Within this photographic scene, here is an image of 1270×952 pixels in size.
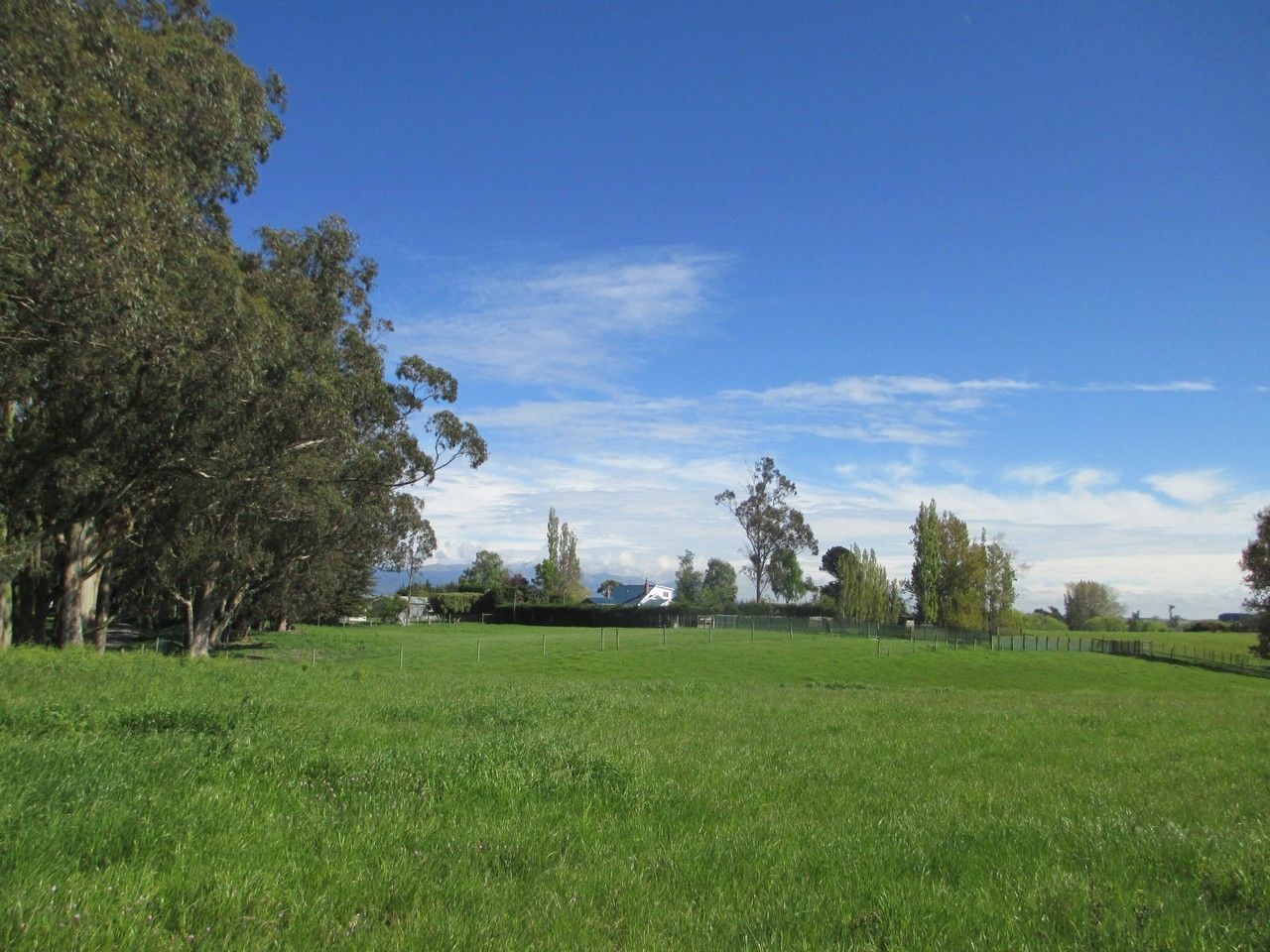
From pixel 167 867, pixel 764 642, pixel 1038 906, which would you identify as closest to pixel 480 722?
pixel 167 867

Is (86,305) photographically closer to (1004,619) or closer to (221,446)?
(221,446)

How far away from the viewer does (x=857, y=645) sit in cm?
6291

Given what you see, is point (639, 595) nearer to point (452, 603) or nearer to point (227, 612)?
point (452, 603)

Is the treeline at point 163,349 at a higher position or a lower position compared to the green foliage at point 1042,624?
higher

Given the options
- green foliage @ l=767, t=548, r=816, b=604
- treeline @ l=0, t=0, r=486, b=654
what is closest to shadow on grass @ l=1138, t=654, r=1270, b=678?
green foliage @ l=767, t=548, r=816, b=604

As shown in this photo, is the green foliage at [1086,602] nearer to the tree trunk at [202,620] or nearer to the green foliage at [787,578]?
the green foliage at [787,578]

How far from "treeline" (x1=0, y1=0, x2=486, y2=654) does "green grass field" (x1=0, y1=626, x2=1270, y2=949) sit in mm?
7738

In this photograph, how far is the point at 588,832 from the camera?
7457mm

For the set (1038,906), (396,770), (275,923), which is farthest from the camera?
(396,770)

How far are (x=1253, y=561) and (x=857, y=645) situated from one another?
38.6 metres

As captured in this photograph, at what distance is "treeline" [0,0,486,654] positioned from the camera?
53.2ft

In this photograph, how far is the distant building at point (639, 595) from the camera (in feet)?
486

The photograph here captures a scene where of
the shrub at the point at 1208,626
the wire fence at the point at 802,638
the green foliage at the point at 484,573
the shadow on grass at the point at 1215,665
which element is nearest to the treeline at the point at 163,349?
the wire fence at the point at 802,638

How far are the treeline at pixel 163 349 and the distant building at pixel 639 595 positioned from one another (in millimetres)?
102214
